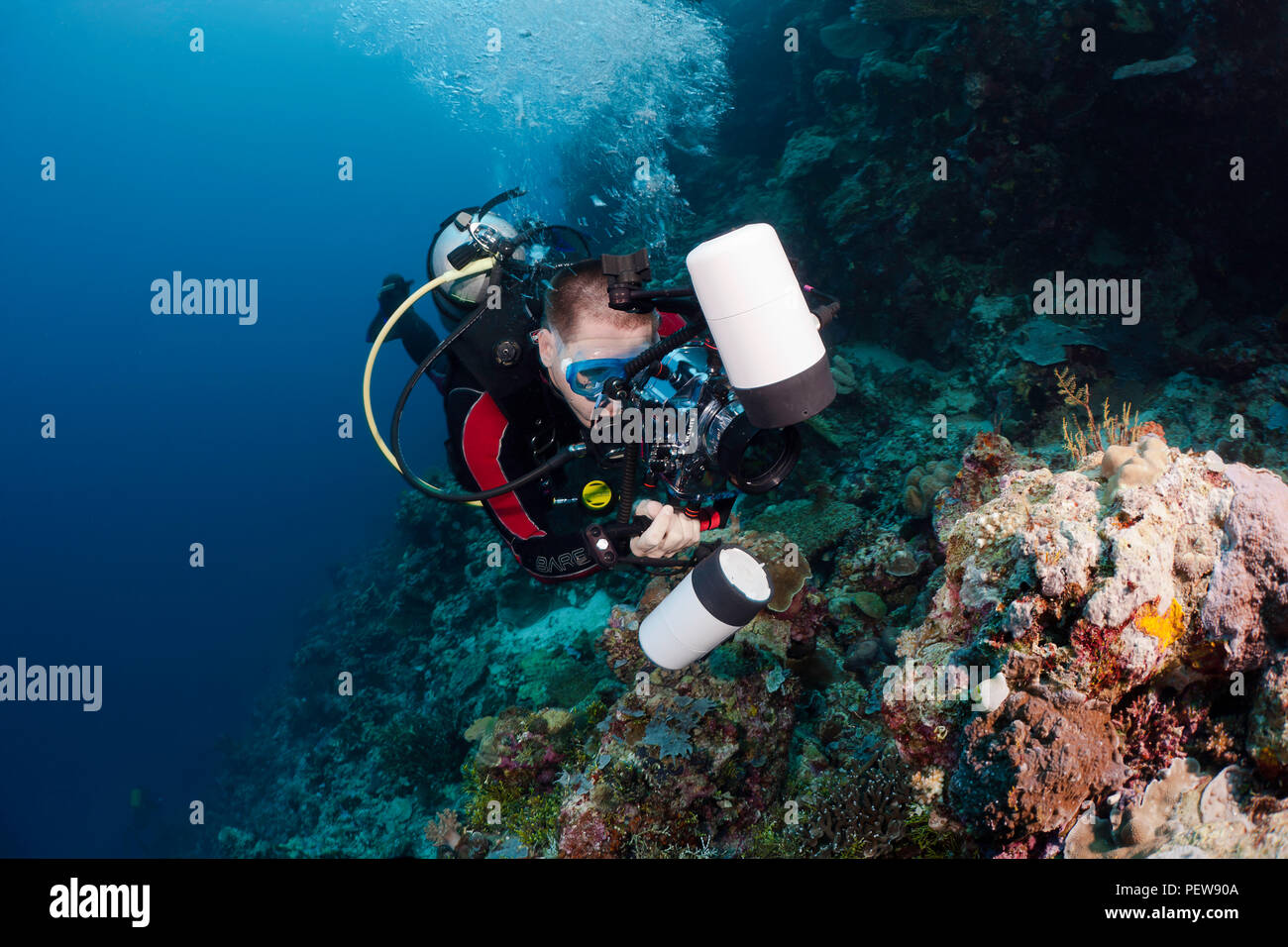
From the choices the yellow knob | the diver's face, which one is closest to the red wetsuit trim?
the yellow knob

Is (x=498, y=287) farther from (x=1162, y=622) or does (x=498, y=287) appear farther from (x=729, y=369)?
(x=1162, y=622)

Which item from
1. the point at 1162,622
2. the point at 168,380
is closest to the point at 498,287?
the point at 1162,622

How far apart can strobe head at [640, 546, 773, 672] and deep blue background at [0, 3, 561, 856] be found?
76.3 ft

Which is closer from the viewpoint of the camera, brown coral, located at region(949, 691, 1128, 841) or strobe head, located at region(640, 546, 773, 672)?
brown coral, located at region(949, 691, 1128, 841)

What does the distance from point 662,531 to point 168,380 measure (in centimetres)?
6971

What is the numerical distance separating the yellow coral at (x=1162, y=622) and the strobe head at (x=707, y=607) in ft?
4.63

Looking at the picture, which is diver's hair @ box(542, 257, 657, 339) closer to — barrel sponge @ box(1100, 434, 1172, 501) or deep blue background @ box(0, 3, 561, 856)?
barrel sponge @ box(1100, 434, 1172, 501)

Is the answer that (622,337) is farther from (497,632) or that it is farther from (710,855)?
(497,632)

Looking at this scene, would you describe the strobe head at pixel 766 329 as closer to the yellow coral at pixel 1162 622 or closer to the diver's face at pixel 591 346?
the diver's face at pixel 591 346

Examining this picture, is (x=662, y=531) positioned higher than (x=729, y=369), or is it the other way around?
(x=729, y=369)

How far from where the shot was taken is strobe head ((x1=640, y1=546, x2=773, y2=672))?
2.46m

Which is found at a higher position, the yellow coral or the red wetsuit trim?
the red wetsuit trim

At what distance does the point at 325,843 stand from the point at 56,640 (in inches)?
1689

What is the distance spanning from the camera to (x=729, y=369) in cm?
189
